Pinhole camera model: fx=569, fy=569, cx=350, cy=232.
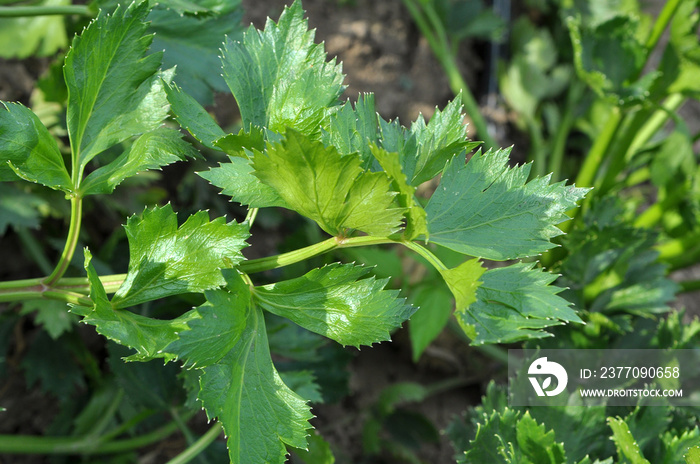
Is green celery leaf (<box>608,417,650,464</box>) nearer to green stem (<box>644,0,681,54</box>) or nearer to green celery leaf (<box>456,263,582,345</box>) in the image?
green celery leaf (<box>456,263,582,345</box>)

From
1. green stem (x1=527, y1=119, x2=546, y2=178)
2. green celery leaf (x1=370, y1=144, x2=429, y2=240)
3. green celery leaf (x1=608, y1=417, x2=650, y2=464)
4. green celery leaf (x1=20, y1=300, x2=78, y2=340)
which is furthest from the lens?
green stem (x1=527, y1=119, x2=546, y2=178)

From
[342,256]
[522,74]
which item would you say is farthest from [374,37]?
[342,256]

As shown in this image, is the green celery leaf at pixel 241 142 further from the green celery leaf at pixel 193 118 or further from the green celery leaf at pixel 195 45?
the green celery leaf at pixel 195 45

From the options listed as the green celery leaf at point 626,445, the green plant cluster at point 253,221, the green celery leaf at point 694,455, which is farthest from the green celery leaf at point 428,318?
the green celery leaf at point 694,455

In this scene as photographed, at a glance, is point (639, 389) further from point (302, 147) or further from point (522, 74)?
point (522, 74)

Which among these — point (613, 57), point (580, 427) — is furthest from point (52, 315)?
point (613, 57)

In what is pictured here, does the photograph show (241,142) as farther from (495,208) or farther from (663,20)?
(663,20)

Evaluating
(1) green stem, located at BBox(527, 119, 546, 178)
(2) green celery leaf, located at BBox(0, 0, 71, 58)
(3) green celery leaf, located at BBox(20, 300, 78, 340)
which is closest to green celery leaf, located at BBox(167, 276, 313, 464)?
(3) green celery leaf, located at BBox(20, 300, 78, 340)
